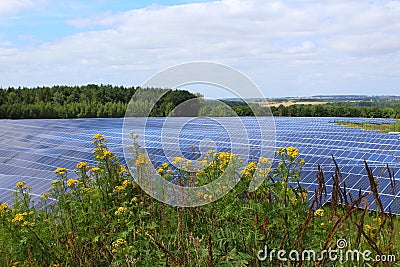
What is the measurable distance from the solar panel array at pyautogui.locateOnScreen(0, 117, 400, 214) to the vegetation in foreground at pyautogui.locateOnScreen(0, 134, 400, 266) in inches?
105

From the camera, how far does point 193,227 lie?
3.82 meters

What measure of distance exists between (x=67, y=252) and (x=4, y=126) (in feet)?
42.6

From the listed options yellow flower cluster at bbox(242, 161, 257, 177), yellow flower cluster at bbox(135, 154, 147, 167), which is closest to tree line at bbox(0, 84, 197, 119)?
yellow flower cluster at bbox(135, 154, 147, 167)

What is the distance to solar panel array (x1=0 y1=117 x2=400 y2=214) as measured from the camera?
808cm

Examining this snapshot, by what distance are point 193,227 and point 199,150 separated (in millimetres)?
4884

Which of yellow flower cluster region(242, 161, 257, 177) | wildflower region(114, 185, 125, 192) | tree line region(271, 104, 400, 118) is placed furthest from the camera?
tree line region(271, 104, 400, 118)

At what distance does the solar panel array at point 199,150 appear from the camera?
808 centimetres

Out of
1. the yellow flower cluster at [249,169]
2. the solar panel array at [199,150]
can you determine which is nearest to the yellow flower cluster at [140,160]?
the yellow flower cluster at [249,169]

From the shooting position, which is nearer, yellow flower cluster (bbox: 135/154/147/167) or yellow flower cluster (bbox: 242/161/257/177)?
yellow flower cluster (bbox: 242/161/257/177)

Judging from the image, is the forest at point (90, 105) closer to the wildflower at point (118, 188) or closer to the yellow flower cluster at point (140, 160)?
the yellow flower cluster at point (140, 160)

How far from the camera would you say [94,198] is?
155 inches

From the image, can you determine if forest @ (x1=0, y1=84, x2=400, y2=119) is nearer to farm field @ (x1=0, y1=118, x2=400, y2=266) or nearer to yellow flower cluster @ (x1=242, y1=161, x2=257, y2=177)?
farm field @ (x1=0, y1=118, x2=400, y2=266)

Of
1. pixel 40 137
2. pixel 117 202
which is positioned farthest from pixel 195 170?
pixel 40 137
